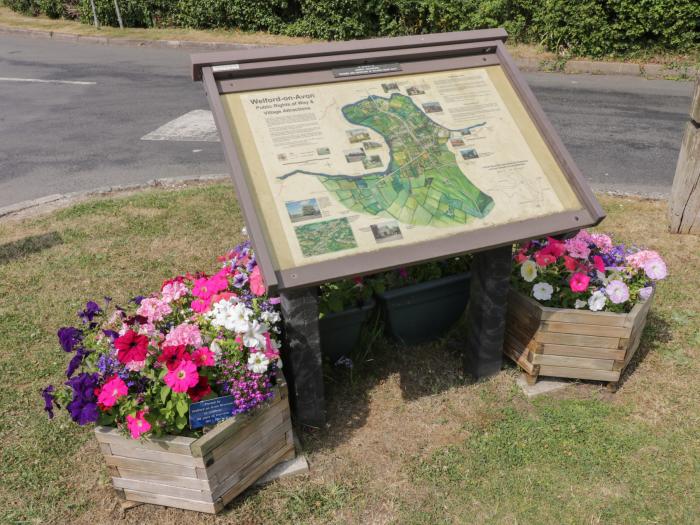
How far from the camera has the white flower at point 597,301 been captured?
319 cm

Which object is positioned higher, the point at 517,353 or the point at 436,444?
the point at 517,353

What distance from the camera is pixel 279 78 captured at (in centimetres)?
276

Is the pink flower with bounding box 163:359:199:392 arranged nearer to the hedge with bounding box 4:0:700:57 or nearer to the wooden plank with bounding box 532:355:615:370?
the wooden plank with bounding box 532:355:615:370

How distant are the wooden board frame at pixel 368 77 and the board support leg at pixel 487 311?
0.34 meters

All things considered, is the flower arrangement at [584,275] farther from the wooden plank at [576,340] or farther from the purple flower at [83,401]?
the purple flower at [83,401]

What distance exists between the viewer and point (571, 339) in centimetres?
327

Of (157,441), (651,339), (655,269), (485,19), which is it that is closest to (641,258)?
(655,269)

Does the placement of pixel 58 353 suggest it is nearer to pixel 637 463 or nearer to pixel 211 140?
pixel 637 463

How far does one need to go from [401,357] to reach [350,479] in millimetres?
975

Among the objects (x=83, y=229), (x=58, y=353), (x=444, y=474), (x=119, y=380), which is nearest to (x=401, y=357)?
(x=444, y=474)

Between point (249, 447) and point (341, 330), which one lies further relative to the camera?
point (341, 330)

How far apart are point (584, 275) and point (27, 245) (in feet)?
14.4

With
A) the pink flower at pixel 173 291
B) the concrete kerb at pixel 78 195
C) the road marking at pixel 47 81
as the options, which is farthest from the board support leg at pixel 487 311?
the road marking at pixel 47 81

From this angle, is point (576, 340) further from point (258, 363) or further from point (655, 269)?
point (258, 363)
